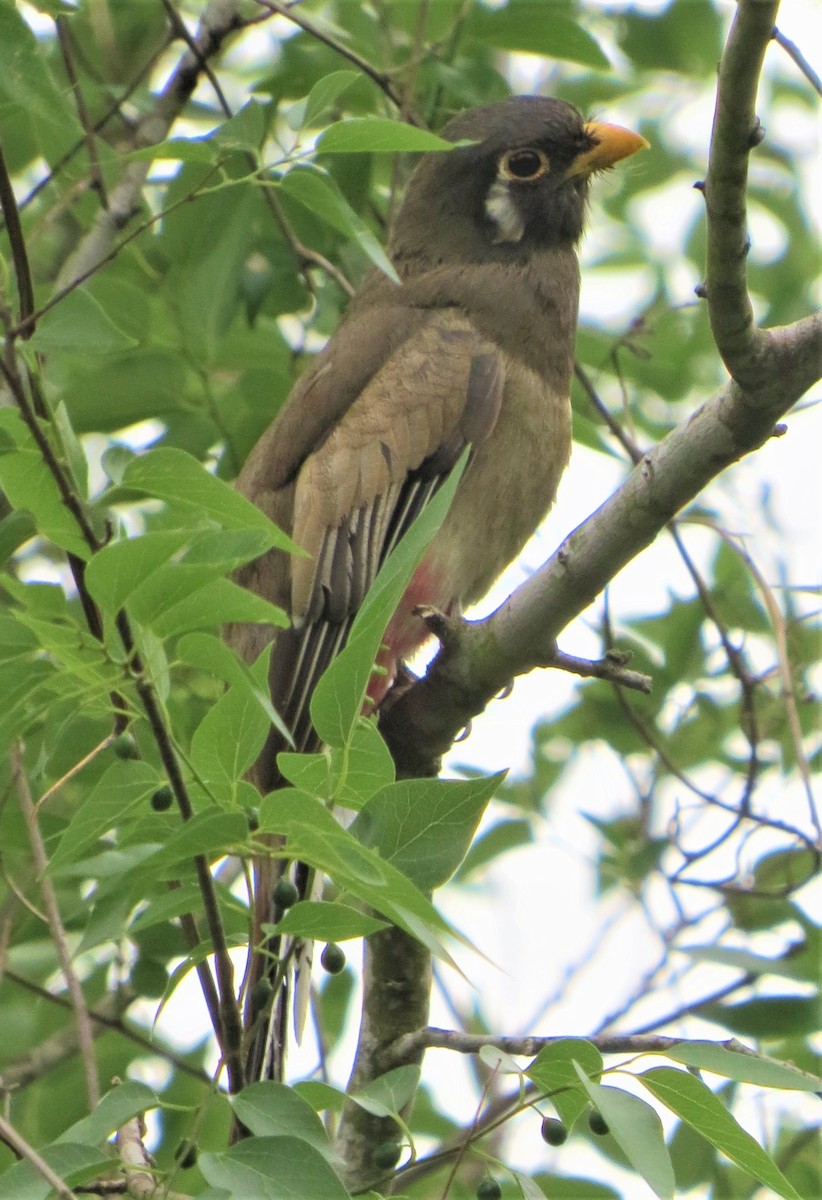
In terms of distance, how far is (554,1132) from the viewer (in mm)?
2447

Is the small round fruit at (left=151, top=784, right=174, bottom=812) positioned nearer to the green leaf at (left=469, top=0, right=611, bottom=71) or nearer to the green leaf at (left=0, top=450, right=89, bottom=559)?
the green leaf at (left=0, top=450, right=89, bottom=559)

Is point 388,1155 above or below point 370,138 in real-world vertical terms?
below

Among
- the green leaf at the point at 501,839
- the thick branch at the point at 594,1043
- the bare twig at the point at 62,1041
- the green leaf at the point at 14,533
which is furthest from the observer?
the green leaf at the point at 501,839

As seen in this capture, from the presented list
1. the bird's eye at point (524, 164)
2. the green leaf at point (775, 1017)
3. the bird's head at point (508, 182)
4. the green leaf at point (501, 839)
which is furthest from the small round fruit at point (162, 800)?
the bird's eye at point (524, 164)

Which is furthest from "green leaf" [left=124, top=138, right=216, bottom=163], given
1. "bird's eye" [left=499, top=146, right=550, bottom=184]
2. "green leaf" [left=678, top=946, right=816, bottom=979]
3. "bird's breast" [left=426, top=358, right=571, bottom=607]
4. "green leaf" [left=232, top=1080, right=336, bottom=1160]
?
"bird's eye" [left=499, top=146, right=550, bottom=184]

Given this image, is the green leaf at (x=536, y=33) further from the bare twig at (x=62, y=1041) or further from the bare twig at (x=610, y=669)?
the bare twig at (x=62, y=1041)

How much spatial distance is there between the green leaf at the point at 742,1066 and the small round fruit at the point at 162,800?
0.80m

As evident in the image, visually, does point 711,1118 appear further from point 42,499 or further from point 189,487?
point 42,499

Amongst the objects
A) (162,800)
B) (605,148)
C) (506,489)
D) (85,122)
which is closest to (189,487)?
(162,800)

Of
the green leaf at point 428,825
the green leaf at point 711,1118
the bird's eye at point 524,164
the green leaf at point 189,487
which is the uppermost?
the bird's eye at point 524,164

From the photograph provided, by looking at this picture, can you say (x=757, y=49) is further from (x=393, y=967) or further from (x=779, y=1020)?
(x=779, y=1020)

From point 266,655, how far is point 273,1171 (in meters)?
0.66

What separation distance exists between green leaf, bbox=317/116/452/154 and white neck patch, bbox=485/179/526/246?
2.76 meters

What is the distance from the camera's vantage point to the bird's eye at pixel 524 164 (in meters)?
5.33
